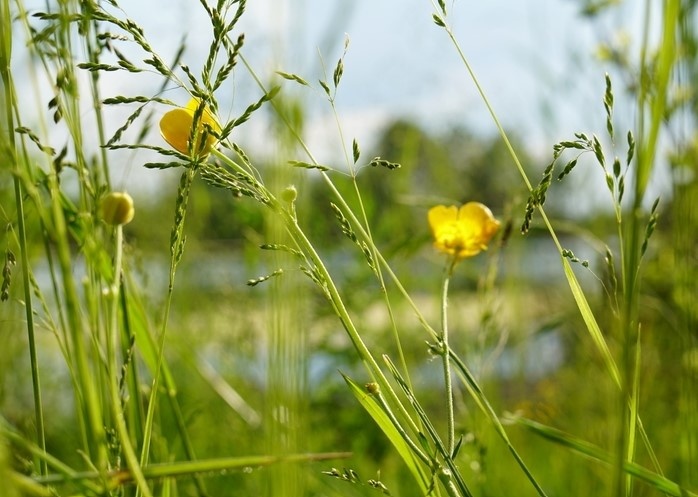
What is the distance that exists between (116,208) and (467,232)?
0.32 meters

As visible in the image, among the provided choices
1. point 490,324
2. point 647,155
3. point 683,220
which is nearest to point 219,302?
point 490,324

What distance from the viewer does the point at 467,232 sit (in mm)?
705

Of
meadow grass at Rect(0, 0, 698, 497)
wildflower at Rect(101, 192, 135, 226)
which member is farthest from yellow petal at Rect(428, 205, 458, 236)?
wildflower at Rect(101, 192, 135, 226)

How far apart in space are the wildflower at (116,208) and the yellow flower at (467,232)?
0.29 meters

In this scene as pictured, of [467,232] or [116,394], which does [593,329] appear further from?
[116,394]

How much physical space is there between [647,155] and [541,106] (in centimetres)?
121

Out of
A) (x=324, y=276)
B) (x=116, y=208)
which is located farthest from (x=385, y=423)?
(x=116, y=208)

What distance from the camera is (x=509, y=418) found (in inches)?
24.3

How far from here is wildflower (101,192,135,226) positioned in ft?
1.61

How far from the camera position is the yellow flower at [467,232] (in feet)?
2.30

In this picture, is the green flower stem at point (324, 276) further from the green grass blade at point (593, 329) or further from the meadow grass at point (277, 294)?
the green grass blade at point (593, 329)

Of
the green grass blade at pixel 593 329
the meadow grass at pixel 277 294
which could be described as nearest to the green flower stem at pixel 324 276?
the meadow grass at pixel 277 294

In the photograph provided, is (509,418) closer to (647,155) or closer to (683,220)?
(683,220)

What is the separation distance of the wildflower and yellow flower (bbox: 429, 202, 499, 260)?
0.29 meters
